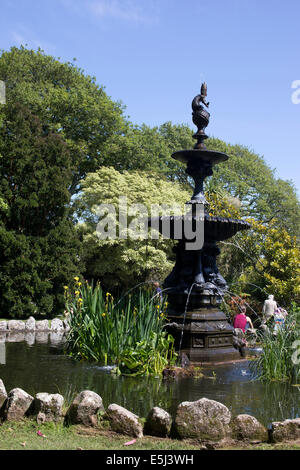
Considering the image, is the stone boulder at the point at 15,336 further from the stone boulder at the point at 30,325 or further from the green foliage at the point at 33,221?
the green foliage at the point at 33,221

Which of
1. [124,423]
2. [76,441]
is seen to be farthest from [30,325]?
[76,441]

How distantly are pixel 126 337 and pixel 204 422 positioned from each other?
362cm

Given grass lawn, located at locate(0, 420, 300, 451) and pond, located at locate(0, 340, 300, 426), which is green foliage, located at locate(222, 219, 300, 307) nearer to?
pond, located at locate(0, 340, 300, 426)

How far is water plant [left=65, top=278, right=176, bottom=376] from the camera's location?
7.98m

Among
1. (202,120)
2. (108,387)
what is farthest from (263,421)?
(202,120)

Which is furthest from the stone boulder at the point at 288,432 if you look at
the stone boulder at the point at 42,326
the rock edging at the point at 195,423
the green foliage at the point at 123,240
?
the green foliage at the point at 123,240

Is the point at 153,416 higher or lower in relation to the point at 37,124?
lower

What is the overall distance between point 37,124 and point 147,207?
693 cm

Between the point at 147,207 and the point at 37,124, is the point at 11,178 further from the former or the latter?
the point at 147,207

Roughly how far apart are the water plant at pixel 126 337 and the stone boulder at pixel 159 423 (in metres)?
3.04

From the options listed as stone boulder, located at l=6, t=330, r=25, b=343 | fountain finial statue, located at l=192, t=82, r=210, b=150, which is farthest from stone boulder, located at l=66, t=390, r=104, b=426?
stone boulder, located at l=6, t=330, r=25, b=343

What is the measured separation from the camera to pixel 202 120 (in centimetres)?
1059

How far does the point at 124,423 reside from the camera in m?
4.75

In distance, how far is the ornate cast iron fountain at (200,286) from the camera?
30.2 feet
